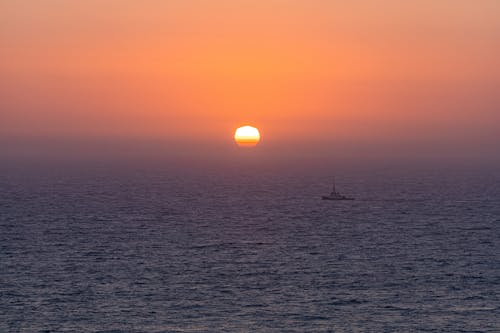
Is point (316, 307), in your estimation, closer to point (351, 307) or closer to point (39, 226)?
point (351, 307)

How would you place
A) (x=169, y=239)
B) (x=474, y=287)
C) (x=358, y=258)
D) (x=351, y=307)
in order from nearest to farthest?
(x=351, y=307) → (x=474, y=287) → (x=358, y=258) → (x=169, y=239)

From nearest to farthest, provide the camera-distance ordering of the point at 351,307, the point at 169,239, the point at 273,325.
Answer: the point at 273,325 → the point at 351,307 → the point at 169,239

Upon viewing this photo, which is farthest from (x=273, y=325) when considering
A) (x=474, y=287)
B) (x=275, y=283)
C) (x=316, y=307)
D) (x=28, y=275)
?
(x=28, y=275)

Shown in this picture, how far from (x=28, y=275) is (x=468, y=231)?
9572 cm

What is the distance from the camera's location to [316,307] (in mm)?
113125

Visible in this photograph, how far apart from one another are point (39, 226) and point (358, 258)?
77.5 m

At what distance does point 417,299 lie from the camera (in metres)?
117

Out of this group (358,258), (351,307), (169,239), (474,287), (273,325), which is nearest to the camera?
(273,325)

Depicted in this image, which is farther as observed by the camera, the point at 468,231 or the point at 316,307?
the point at 468,231

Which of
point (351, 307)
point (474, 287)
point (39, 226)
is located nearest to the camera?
point (351, 307)

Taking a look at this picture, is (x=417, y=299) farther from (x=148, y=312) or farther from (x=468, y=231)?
(x=468, y=231)

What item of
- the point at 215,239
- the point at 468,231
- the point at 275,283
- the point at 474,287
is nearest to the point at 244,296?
the point at 275,283

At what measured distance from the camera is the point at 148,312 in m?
110

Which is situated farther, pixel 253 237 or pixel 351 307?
pixel 253 237
